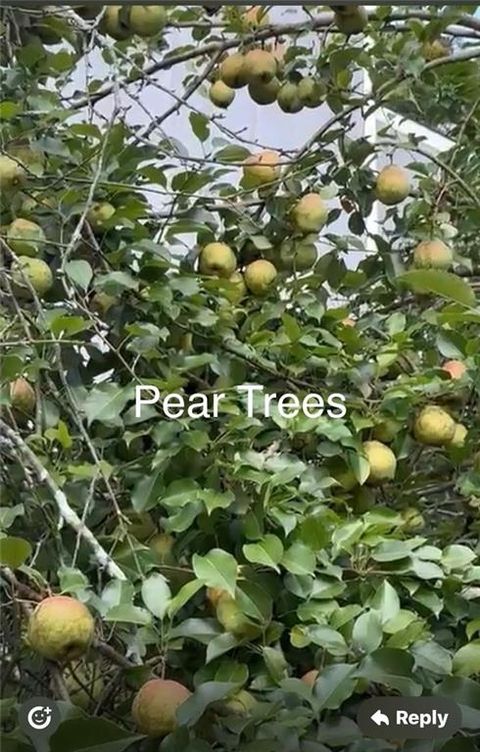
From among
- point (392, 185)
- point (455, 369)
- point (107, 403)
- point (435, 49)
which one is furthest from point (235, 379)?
point (435, 49)

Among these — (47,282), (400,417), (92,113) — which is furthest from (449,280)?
(92,113)

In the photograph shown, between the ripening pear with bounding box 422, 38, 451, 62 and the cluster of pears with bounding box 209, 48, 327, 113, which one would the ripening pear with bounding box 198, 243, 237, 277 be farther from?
the ripening pear with bounding box 422, 38, 451, 62

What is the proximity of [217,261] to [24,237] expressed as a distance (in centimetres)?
21

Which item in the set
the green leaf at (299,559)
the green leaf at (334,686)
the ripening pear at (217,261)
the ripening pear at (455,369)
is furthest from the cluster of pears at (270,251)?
the green leaf at (334,686)

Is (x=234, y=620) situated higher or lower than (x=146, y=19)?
lower

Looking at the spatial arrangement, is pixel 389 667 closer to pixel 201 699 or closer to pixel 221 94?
pixel 201 699

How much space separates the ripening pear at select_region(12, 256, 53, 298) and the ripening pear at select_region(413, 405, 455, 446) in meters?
0.38

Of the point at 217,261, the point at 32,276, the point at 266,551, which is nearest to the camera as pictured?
the point at 266,551

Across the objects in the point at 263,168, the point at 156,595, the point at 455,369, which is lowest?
the point at 156,595

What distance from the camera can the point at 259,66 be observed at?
3.64 feet

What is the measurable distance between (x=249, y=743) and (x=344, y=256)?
1.80ft

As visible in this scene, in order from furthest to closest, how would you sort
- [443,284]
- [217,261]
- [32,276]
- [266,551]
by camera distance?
[217,261]
[32,276]
[266,551]
[443,284]

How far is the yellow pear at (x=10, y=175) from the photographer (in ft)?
3.06

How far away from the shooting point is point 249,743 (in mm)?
766
